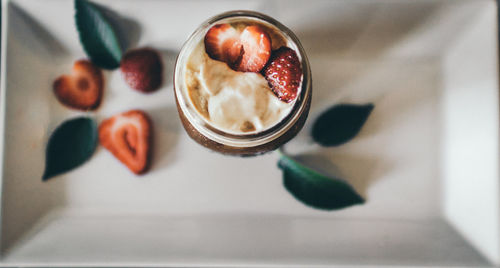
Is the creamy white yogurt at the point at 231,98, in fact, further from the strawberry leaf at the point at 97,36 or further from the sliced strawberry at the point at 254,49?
the strawberry leaf at the point at 97,36

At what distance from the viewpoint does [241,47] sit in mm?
477

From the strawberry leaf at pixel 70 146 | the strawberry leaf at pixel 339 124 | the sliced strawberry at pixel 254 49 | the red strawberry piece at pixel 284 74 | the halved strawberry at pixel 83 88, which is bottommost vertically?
the strawberry leaf at pixel 70 146

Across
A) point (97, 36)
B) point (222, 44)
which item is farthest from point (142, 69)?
point (222, 44)

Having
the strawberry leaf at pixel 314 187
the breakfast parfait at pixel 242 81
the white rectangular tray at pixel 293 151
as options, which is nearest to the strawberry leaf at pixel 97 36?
the white rectangular tray at pixel 293 151

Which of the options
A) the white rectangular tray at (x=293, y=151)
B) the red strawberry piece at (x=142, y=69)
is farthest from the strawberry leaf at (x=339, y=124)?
the red strawberry piece at (x=142, y=69)

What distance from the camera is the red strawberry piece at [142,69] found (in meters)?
0.64

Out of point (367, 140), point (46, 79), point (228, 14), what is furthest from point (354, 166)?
point (46, 79)

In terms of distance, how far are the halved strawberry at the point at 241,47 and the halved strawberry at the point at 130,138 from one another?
24cm

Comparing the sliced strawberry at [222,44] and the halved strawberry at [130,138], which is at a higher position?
the sliced strawberry at [222,44]

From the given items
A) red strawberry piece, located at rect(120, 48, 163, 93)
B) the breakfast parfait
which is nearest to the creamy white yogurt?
the breakfast parfait

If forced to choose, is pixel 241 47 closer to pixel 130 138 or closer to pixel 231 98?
pixel 231 98

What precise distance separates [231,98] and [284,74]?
77 mm

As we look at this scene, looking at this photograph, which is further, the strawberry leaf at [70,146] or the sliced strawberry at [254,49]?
the strawberry leaf at [70,146]

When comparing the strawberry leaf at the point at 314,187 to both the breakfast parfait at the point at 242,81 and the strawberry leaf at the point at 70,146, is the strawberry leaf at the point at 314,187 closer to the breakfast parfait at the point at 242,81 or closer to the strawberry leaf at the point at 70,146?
the breakfast parfait at the point at 242,81
